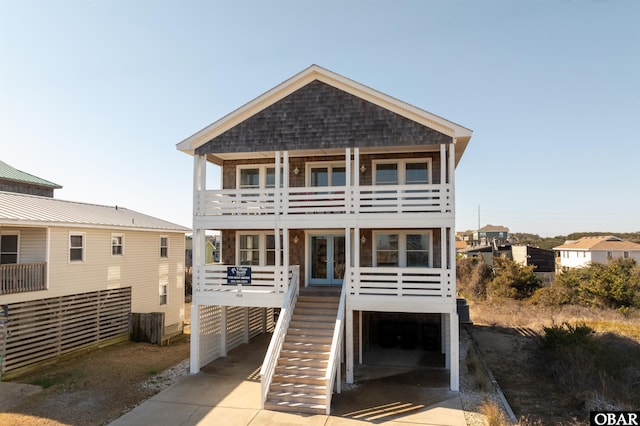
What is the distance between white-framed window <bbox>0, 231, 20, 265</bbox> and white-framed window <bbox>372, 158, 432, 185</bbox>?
46.0 feet

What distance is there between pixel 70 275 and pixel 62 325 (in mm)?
1955

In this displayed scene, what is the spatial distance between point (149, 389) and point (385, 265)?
9060mm

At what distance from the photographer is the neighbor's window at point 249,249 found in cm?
1712

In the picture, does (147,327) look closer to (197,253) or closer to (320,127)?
(197,253)

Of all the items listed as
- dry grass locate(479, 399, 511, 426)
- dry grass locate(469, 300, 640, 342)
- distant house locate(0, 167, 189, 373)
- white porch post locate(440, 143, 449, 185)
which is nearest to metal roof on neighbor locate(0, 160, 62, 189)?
distant house locate(0, 167, 189, 373)

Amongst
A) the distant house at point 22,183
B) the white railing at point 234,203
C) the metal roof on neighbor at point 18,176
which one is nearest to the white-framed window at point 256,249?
the white railing at point 234,203

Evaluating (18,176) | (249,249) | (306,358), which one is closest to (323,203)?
(306,358)

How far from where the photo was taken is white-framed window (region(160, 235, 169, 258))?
75.1 ft

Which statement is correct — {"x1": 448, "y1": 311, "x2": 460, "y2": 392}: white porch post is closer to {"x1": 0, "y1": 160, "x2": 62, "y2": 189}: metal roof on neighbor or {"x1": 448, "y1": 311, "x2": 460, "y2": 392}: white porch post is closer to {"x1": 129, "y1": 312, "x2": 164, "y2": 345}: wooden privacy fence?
{"x1": 129, "y1": 312, "x2": 164, "y2": 345}: wooden privacy fence

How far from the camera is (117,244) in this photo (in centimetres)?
1947

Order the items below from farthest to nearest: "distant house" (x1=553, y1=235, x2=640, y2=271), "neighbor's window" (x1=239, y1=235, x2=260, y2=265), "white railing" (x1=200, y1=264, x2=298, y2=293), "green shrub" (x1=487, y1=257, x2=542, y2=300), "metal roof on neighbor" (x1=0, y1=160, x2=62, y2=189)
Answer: "distant house" (x1=553, y1=235, x2=640, y2=271) < "green shrub" (x1=487, y1=257, x2=542, y2=300) < "metal roof on neighbor" (x1=0, y1=160, x2=62, y2=189) < "neighbor's window" (x1=239, y1=235, x2=260, y2=265) < "white railing" (x1=200, y1=264, x2=298, y2=293)

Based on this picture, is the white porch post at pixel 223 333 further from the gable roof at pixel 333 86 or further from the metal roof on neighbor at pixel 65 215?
the metal roof on neighbor at pixel 65 215

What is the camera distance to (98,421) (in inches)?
393

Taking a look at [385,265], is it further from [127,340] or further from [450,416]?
[127,340]
